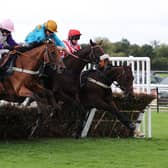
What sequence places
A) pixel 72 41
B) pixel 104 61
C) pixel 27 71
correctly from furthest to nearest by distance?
pixel 72 41 → pixel 104 61 → pixel 27 71

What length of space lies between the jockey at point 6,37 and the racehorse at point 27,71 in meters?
0.24

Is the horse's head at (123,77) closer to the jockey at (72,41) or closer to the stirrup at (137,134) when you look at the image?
the jockey at (72,41)

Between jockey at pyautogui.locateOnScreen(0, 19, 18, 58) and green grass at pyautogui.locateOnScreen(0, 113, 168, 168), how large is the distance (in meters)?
1.82

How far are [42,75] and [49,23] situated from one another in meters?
1.01

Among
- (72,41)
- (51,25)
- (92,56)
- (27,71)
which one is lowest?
(27,71)

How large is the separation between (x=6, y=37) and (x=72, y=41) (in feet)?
7.63

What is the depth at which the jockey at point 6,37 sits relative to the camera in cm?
1105

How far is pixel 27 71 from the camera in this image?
35.9 ft

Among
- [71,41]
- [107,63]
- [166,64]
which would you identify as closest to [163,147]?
[107,63]

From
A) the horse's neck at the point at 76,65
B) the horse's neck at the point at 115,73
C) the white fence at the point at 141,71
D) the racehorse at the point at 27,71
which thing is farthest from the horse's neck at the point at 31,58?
the white fence at the point at 141,71

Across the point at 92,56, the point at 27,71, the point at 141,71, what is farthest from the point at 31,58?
the point at 141,71

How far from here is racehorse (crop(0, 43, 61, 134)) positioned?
10.9 m

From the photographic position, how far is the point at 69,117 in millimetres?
13250

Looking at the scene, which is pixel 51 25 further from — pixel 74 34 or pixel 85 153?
pixel 85 153
